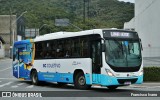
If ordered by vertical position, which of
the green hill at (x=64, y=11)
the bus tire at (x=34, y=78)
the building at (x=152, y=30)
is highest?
the green hill at (x=64, y=11)

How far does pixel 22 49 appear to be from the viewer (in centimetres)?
2675

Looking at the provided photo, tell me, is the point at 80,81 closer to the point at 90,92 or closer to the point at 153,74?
the point at 90,92

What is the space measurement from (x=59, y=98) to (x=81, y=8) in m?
114

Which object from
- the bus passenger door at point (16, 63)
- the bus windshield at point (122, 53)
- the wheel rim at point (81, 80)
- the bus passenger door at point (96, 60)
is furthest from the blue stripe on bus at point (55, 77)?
the bus passenger door at point (16, 63)

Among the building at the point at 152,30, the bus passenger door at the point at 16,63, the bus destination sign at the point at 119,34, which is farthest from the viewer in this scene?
the building at the point at 152,30

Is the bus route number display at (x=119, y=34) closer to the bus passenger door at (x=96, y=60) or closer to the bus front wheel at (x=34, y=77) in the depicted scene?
the bus passenger door at (x=96, y=60)

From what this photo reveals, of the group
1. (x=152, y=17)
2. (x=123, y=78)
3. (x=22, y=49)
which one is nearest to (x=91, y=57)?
(x=123, y=78)

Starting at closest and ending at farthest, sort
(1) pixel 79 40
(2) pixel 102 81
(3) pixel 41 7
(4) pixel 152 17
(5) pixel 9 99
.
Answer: (5) pixel 9 99 < (2) pixel 102 81 < (1) pixel 79 40 < (4) pixel 152 17 < (3) pixel 41 7

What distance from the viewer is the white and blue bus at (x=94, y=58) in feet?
61.4

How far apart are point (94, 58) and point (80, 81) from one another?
1.62 meters

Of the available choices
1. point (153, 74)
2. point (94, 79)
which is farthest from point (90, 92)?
point (153, 74)

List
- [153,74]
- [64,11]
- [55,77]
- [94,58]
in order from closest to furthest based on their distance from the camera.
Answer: [94,58]
[55,77]
[153,74]
[64,11]

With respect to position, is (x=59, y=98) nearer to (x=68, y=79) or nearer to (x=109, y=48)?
(x=109, y=48)

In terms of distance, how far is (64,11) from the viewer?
4621 inches
